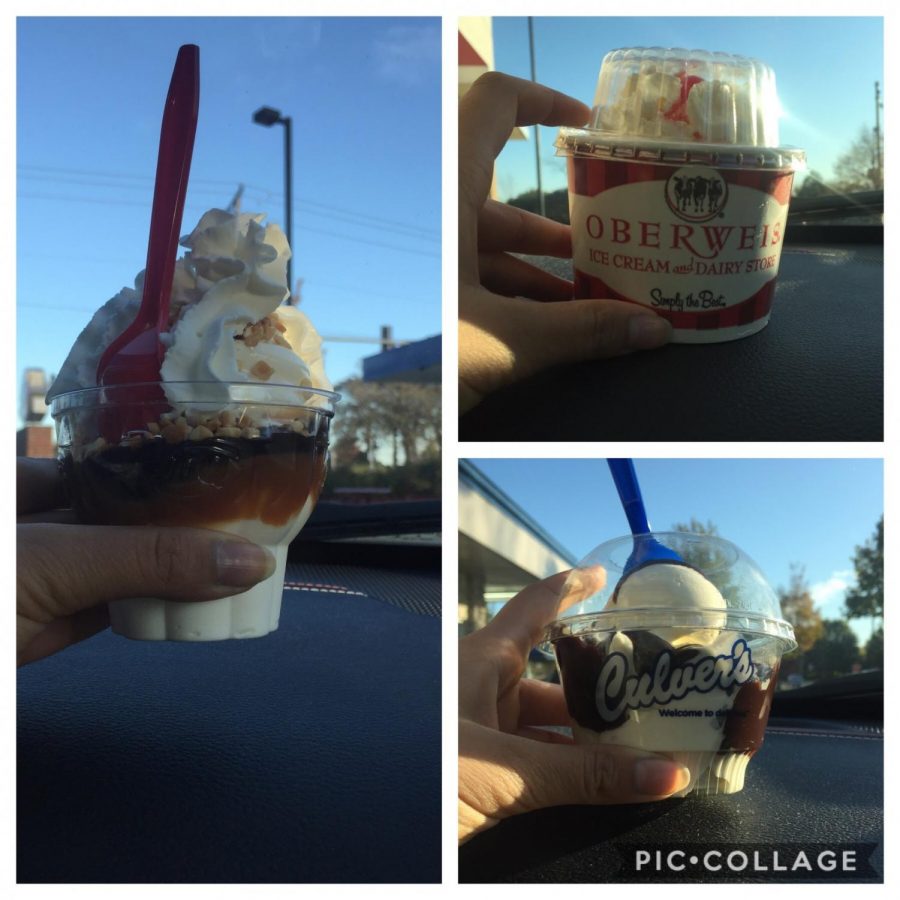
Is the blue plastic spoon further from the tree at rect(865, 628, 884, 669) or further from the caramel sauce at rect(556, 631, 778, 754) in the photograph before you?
the tree at rect(865, 628, 884, 669)

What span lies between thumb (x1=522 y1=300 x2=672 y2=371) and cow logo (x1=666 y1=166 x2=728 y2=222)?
0.32 feet

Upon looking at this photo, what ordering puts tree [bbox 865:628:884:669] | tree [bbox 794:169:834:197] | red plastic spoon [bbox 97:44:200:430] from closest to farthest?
red plastic spoon [bbox 97:44:200:430], tree [bbox 794:169:834:197], tree [bbox 865:628:884:669]

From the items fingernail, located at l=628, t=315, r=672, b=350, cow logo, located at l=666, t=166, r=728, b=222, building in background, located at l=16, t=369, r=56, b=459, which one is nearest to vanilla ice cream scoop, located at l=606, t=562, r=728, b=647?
fingernail, located at l=628, t=315, r=672, b=350

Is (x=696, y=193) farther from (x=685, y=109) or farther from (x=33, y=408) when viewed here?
(x=33, y=408)

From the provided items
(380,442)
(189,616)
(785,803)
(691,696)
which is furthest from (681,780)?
(380,442)

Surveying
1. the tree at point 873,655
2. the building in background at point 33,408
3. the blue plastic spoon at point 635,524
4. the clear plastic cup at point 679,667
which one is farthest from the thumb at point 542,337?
the tree at point 873,655

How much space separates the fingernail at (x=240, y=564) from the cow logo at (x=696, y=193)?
0.48m

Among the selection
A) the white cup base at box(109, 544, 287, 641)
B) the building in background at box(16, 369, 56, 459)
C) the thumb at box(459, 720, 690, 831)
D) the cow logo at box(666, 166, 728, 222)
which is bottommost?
the thumb at box(459, 720, 690, 831)

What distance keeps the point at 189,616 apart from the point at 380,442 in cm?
165

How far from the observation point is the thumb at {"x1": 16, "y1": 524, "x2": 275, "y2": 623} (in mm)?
722

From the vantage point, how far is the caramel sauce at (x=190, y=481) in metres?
0.72

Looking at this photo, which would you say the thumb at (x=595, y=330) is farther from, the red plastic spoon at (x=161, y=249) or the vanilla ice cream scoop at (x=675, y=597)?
the red plastic spoon at (x=161, y=249)
